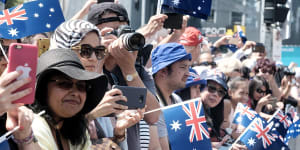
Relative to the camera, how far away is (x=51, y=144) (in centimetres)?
305

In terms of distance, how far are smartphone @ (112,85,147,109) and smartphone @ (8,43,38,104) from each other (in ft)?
3.69

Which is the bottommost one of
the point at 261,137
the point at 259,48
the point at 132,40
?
the point at 261,137

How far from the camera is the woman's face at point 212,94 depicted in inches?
262

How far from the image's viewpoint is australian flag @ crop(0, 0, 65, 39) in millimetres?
4844

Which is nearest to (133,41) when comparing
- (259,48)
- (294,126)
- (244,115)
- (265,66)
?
(244,115)

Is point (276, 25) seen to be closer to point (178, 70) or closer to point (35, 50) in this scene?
point (178, 70)

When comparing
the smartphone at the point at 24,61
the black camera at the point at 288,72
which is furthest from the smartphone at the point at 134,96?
the black camera at the point at 288,72

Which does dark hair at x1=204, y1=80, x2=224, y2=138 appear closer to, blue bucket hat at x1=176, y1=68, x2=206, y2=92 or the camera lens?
blue bucket hat at x1=176, y1=68, x2=206, y2=92

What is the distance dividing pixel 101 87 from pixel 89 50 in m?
0.45

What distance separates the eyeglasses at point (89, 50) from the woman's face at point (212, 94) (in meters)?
3.06

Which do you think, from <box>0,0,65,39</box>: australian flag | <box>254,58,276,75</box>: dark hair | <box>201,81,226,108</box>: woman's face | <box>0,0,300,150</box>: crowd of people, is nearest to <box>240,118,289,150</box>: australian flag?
<box>0,0,300,150</box>: crowd of people

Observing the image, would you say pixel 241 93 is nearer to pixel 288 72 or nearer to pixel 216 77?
pixel 216 77

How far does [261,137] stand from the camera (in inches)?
270

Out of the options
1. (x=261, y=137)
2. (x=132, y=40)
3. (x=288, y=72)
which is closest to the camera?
(x=132, y=40)
